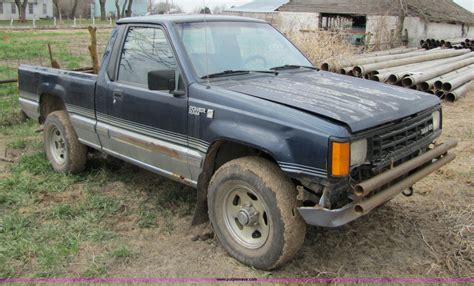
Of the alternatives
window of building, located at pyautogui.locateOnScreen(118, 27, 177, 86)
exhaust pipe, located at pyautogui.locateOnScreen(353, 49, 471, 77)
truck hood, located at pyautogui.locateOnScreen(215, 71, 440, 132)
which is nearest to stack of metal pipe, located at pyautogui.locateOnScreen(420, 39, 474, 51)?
exhaust pipe, located at pyautogui.locateOnScreen(353, 49, 471, 77)

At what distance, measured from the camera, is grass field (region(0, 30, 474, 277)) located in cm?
365

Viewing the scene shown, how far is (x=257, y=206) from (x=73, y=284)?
148cm

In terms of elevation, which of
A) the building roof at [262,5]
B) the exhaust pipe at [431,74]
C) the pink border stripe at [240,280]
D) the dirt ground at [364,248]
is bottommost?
the pink border stripe at [240,280]

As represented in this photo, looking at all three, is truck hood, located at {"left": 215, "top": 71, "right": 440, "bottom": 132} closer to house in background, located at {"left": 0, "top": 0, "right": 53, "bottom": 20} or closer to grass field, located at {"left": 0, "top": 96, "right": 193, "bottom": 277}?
grass field, located at {"left": 0, "top": 96, "right": 193, "bottom": 277}

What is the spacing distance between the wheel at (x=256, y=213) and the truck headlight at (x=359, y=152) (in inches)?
19.7

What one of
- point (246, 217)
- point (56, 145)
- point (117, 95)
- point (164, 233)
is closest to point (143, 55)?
point (117, 95)

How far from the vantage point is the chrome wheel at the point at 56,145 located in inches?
229

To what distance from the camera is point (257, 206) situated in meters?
3.56

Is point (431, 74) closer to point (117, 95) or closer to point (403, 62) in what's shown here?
point (403, 62)

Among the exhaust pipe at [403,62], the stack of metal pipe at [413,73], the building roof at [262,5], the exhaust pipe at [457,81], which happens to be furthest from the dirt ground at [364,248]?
the building roof at [262,5]

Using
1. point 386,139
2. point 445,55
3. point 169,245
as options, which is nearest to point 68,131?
point 169,245

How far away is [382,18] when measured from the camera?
20766mm

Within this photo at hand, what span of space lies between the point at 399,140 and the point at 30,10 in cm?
7099

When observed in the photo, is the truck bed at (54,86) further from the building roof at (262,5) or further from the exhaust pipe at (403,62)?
the building roof at (262,5)
